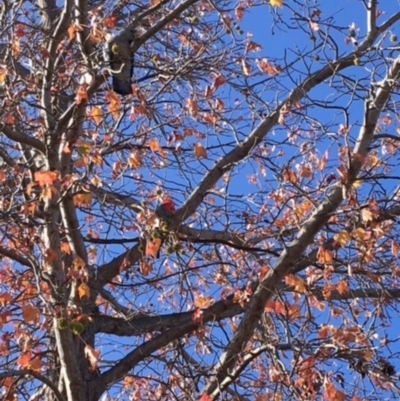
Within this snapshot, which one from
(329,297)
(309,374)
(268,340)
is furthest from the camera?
(329,297)

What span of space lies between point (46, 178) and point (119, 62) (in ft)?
3.14

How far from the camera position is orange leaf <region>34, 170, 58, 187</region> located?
6.34 metres

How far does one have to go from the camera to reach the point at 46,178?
6340 millimetres

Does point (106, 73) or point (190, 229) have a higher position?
point (106, 73)

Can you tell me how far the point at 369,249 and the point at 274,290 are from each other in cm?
111

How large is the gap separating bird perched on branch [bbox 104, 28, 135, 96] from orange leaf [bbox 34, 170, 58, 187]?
75 centimetres

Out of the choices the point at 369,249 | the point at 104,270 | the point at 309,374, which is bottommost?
the point at 309,374

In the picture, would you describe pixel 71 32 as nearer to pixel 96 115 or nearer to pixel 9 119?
pixel 96 115

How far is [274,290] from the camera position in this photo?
617 cm

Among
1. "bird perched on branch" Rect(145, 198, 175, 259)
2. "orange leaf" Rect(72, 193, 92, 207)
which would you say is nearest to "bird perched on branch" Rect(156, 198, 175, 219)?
"bird perched on branch" Rect(145, 198, 175, 259)

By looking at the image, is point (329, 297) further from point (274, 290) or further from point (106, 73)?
point (106, 73)

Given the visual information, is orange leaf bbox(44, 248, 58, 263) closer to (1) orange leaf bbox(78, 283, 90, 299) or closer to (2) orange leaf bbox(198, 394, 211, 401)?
(1) orange leaf bbox(78, 283, 90, 299)

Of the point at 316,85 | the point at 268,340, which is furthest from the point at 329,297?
the point at 316,85

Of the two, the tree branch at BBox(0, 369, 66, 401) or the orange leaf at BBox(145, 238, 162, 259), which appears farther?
the orange leaf at BBox(145, 238, 162, 259)
